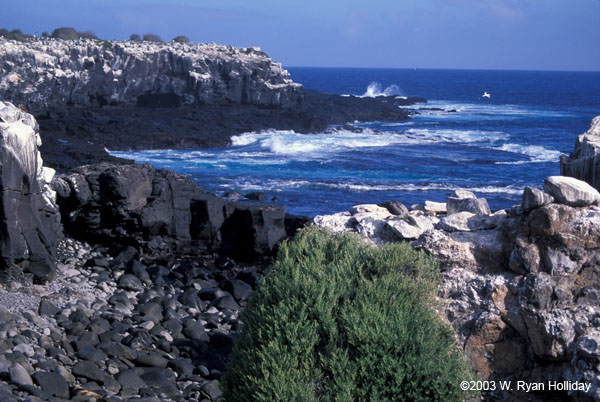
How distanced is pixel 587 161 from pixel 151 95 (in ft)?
180

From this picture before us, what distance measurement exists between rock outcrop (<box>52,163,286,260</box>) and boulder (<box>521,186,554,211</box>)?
13.4 meters

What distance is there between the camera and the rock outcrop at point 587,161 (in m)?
9.91

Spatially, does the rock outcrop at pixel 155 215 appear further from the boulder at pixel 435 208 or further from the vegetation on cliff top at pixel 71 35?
the vegetation on cliff top at pixel 71 35

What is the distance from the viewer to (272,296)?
739 centimetres

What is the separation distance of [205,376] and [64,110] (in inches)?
1781

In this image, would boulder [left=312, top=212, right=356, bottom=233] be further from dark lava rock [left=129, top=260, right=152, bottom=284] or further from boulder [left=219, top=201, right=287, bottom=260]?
boulder [left=219, top=201, right=287, bottom=260]

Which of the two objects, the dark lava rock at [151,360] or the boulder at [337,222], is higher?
the boulder at [337,222]

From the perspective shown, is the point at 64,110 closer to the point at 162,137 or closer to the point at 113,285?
the point at 162,137

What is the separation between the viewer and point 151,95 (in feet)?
198

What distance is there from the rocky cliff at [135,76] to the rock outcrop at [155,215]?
32.2 meters

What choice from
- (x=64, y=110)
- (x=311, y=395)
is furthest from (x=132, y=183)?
(x=64, y=110)

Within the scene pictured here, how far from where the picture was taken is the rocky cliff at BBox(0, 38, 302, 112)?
52.7 m

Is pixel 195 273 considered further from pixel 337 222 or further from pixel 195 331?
pixel 337 222

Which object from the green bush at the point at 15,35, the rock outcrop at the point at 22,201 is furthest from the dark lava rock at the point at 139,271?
the green bush at the point at 15,35
